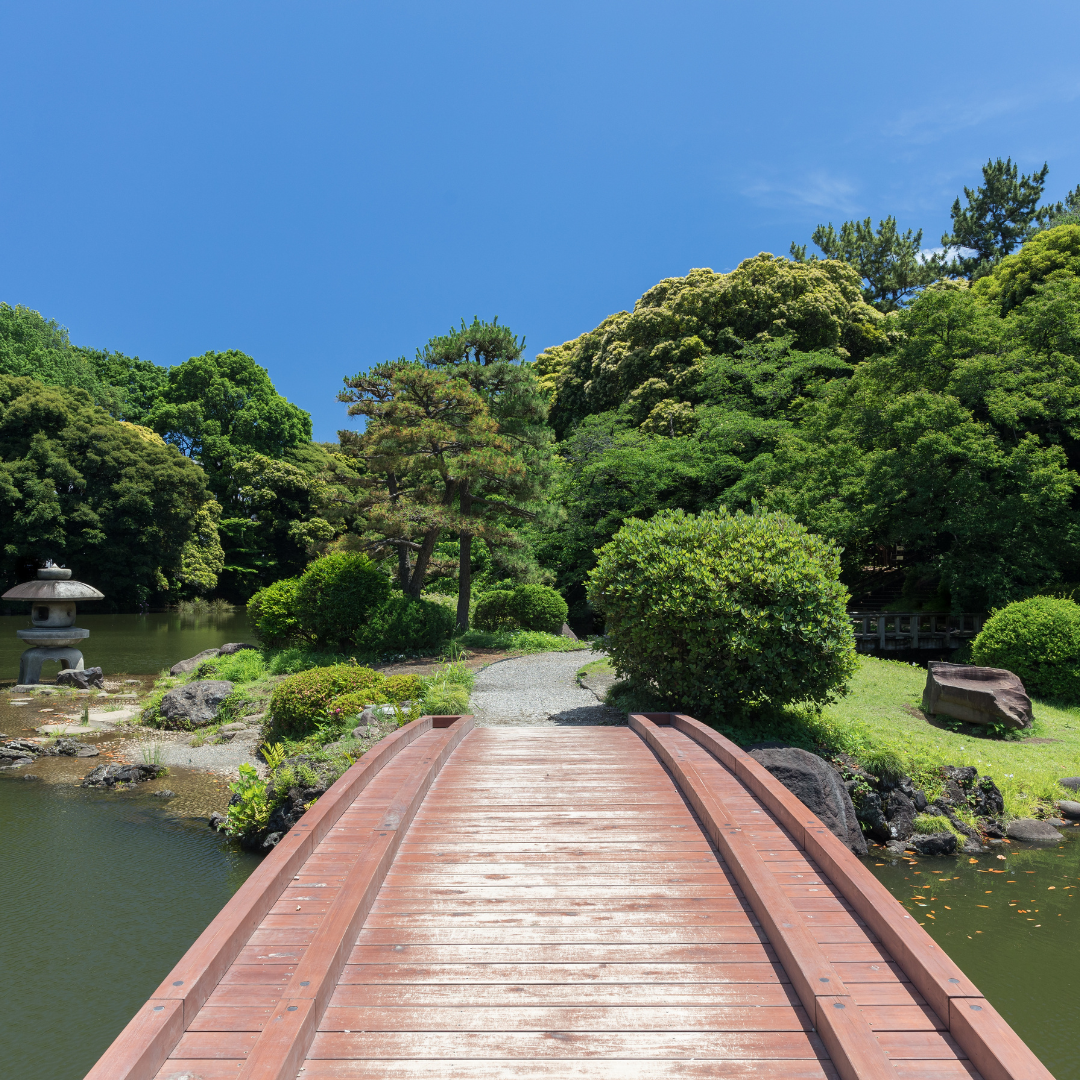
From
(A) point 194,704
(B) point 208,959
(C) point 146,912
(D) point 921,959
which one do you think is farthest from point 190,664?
(D) point 921,959

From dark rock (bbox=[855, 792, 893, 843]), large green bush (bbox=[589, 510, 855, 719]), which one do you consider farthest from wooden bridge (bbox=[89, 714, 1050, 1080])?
dark rock (bbox=[855, 792, 893, 843])

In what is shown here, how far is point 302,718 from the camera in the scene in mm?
8922

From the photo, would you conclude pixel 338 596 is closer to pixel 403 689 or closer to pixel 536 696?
pixel 536 696

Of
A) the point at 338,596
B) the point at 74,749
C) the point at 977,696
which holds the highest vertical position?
the point at 338,596

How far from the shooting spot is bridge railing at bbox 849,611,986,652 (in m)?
16.6

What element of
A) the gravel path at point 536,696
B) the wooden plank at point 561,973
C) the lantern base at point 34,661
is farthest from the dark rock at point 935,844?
the lantern base at point 34,661

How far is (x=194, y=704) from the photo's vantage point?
11.9 metres

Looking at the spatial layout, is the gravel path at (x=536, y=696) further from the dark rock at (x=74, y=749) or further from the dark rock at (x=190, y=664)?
the dark rock at (x=190, y=664)

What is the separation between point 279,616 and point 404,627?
275cm

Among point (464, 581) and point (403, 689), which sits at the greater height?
point (464, 581)

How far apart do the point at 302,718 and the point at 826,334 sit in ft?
80.8

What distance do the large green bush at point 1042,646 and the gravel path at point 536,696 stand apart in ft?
23.7

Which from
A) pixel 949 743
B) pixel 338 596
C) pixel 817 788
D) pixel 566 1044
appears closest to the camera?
pixel 566 1044

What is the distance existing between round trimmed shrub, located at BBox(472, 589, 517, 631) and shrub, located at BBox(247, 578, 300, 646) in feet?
15.8
